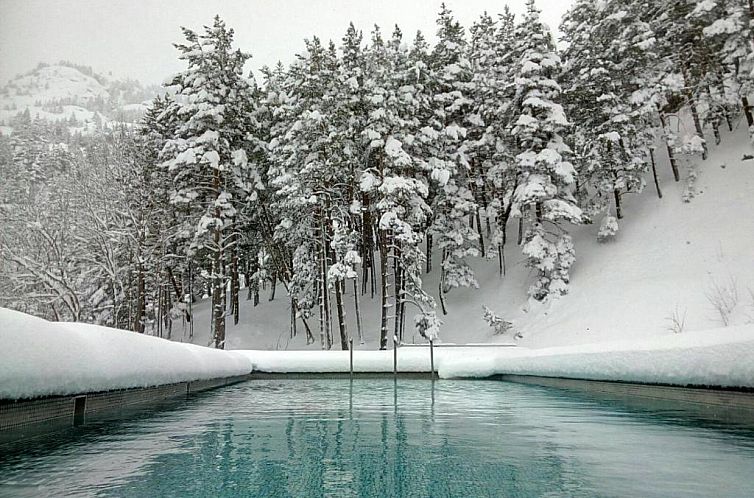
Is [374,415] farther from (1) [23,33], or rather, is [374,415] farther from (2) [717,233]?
(2) [717,233]

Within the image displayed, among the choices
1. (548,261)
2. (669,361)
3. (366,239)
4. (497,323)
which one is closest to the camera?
(669,361)

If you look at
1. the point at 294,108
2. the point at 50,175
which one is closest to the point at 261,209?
the point at 294,108

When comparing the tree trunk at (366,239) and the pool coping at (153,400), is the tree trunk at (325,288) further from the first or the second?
the pool coping at (153,400)

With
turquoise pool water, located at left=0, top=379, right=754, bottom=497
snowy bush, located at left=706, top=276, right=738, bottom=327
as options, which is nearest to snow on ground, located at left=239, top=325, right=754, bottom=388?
turquoise pool water, located at left=0, top=379, right=754, bottom=497

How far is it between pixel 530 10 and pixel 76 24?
18678mm

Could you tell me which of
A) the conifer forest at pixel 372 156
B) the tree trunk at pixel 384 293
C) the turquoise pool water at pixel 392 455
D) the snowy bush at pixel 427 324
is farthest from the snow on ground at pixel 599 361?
the conifer forest at pixel 372 156

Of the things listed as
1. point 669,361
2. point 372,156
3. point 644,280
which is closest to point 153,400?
point 669,361

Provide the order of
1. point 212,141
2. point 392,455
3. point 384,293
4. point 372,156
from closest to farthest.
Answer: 1. point 392,455
2. point 384,293
3. point 212,141
4. point 372,156

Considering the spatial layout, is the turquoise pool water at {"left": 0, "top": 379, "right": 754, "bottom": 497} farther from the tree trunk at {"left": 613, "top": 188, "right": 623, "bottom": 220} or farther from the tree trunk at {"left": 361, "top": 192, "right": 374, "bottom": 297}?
the tree trunk at {"left": 613, "top": 188, "right": 623, "bottom": 220}

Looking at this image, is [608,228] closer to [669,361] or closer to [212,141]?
[212,141]

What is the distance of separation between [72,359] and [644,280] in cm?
2206

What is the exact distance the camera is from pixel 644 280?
73.0 feet

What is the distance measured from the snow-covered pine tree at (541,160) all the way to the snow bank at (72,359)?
18.3 m

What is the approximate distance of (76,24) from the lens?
41.6ft
